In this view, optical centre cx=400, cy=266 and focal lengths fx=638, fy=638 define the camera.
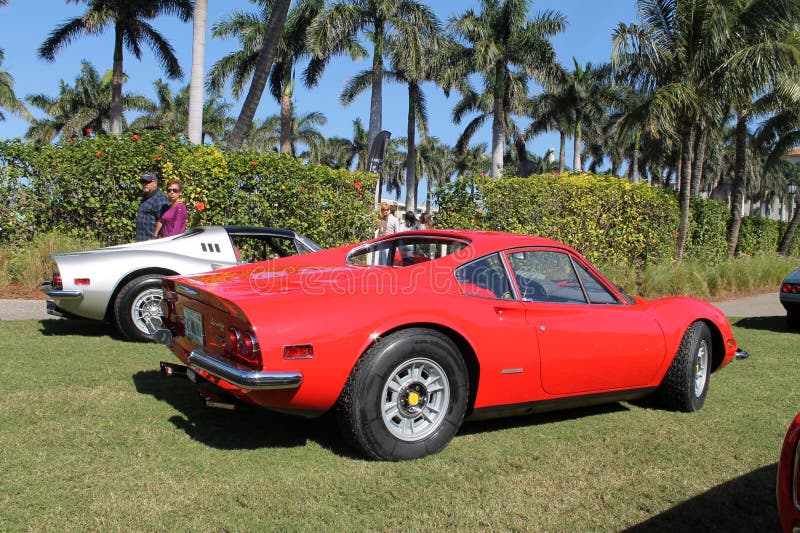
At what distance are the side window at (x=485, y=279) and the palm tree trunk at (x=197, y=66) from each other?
1047 cm

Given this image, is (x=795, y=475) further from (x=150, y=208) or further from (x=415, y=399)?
(x=150, y=208)

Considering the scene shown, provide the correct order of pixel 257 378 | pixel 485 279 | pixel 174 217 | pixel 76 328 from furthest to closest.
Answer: pixel 174 217 → pixel 76 328 → pixel 485 279 → pixel 257 378

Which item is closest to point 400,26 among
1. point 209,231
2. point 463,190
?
point 463,190

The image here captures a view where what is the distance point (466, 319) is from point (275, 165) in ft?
25.2

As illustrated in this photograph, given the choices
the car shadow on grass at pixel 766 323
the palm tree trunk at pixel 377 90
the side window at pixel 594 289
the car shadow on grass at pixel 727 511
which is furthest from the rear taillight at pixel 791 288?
the palm tree trunk at pixel 377 90

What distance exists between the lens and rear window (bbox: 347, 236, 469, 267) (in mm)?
4460

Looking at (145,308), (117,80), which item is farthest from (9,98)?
(145,308)

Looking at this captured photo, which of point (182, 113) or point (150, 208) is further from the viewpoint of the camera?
point (182, 113)

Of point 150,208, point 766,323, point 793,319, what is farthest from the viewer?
point 766,323

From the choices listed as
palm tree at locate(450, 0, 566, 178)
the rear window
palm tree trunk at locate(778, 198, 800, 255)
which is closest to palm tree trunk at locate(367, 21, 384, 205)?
palm tree at locate(450, 0, 566, 178)

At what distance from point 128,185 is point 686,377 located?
854cm

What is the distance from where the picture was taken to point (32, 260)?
940 centimetres

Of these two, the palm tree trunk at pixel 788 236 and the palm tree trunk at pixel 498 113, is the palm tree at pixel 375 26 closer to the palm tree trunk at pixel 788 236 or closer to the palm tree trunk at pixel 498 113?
the palm tree trunk at pixel 498 113

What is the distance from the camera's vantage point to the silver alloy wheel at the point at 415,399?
141 inches
